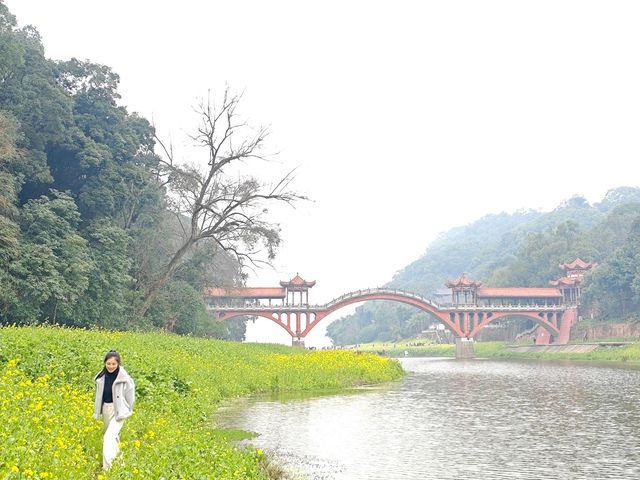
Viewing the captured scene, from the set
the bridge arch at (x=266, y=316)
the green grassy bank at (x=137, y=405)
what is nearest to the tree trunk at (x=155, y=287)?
the green grassy bank at (x=137, y=405)

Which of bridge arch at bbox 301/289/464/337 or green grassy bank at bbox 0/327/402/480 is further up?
bridge arch at bbox 301/289/464/337

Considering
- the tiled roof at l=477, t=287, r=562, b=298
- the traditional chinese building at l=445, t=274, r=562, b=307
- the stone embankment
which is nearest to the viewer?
the stone embankment

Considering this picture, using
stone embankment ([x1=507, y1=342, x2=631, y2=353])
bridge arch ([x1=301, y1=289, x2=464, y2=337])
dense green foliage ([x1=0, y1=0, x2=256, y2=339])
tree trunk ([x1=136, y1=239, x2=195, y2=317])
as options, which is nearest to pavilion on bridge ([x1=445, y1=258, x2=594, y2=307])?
bridge arch ([x1=301, y1=289, x2=464, y2=337])

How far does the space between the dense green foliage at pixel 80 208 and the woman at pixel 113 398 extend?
21.0m

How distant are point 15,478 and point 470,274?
181 meters

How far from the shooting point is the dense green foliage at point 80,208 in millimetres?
29344

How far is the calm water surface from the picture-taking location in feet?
37.9

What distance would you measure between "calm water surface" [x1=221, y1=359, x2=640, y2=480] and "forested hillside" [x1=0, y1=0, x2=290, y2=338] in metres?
13.4

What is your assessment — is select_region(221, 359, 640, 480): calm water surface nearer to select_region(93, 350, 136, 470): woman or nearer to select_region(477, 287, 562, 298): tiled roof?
select_region(93, 350, 136, 470): woman

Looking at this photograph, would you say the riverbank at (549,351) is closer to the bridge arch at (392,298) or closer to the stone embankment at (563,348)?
the stone embankment at (563,348)

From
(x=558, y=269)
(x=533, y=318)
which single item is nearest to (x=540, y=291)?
(x=533, y=318)

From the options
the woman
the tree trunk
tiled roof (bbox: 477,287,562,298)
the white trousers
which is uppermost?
tiled roof (bbox: 477,287,562,298)

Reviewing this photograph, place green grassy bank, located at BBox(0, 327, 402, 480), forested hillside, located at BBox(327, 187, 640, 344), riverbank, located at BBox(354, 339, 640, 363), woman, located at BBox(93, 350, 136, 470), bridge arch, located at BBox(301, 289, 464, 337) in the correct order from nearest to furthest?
1. green grassy bank, located at BBox(0, 327, 402, 480)
2. woman, located at BBox(93, 350, 136, 470)
3. riverbank, located at BBox(354, 339, 640, 363)
4. forested hillside, located at BBox(327, 187, 640, 344)
5. bridge arch, located at BBox(301, 289, 464, 337)

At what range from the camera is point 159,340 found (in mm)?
25453
